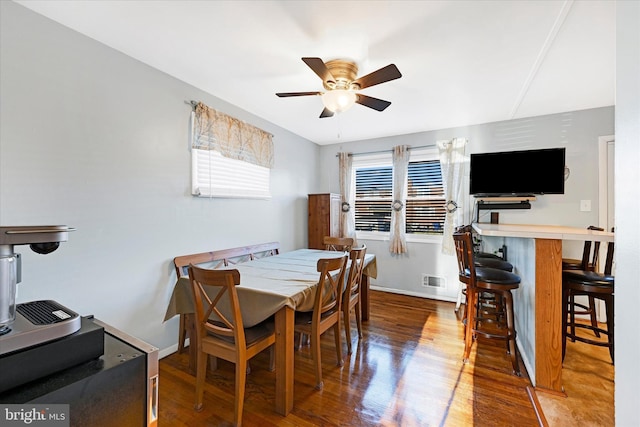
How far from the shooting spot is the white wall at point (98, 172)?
1.66 m

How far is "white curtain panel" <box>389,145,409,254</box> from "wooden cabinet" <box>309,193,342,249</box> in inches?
34.5

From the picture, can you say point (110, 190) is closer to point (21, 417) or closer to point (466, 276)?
point (21, 417)

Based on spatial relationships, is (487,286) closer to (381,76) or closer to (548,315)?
(548,315)

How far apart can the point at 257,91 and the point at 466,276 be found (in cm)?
262

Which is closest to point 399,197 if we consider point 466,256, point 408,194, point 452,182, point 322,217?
point 408,194

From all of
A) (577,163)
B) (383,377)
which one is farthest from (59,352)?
(577,163)

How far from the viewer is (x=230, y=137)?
118 inches

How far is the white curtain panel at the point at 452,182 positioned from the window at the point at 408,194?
14cm

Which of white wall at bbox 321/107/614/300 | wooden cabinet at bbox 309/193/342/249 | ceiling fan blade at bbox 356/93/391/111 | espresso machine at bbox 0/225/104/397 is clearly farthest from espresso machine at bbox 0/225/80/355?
wooden cabinet at bbox 309/193/342/249

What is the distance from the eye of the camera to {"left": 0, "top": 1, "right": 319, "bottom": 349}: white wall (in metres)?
1.66

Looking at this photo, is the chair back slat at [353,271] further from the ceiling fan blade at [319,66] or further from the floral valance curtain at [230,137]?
the floral valance curtain at [230,137]

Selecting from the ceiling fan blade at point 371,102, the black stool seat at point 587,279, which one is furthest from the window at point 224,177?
the black stool seat at point 587,279

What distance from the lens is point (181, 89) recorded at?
2.54 m

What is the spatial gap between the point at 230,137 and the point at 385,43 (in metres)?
1.82
